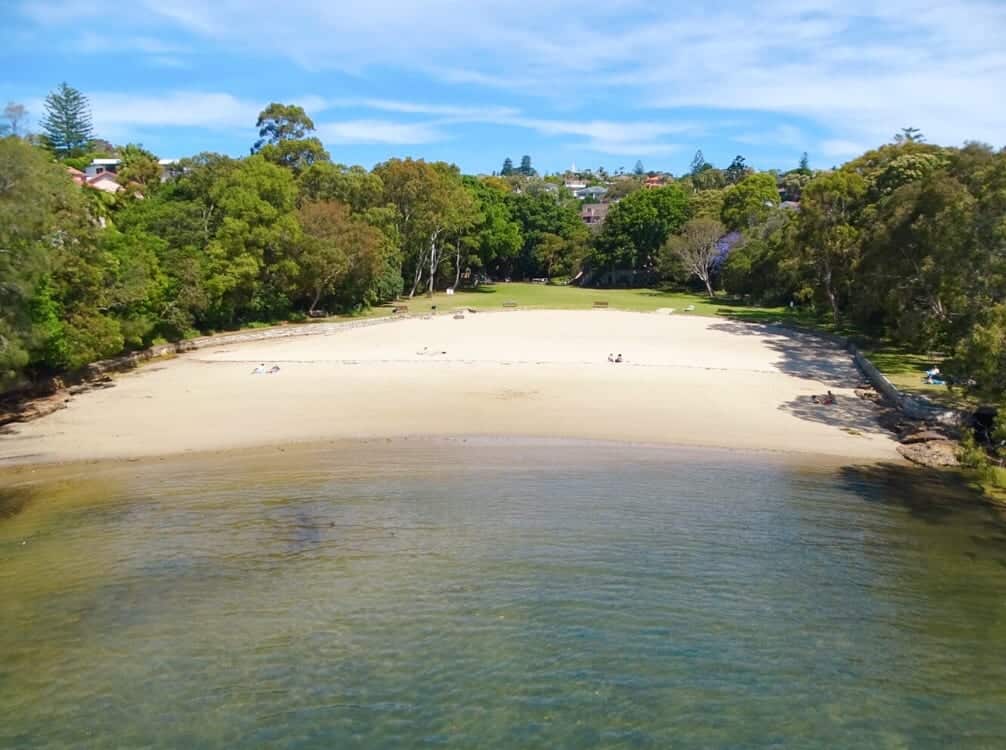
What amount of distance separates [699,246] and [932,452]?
173 ft

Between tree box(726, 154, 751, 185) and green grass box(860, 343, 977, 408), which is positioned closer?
green grass box(860, 343, 977, 408)

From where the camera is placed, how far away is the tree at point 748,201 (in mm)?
74444

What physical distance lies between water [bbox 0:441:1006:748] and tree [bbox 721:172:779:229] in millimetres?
60404

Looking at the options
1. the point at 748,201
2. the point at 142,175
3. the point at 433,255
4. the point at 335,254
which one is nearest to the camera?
the point at 335,254

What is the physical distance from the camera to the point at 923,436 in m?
22.1

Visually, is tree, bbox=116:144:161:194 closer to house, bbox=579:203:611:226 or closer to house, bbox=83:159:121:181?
house, bbox=83:159:121:181

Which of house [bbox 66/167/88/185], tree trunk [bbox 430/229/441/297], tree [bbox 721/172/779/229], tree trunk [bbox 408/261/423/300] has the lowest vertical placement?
tree trunk [bbox 408/261/423/300]

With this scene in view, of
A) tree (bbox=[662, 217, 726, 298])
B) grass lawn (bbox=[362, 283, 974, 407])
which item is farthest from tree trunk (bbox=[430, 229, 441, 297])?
tree (bbox=[662, 217, 726, 298])

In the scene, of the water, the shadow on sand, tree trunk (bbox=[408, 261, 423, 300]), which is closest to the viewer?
the water

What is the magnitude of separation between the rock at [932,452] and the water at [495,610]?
2.39 meters

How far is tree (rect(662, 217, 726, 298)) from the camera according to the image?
2805 inches

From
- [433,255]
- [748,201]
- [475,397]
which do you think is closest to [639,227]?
[748,201]

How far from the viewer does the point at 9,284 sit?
20656 millimetres

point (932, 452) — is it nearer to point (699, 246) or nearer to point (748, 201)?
point (699, 246)
